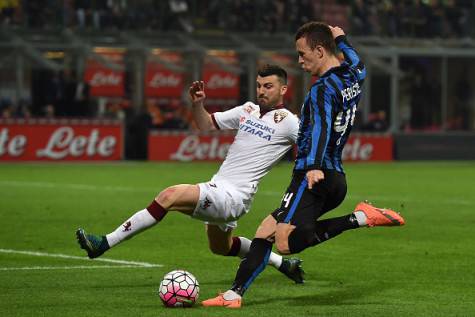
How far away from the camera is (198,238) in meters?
15.0

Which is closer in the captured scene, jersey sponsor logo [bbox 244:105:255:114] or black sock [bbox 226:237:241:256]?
jersey sponsor logo [bbox 244:105:255:114]

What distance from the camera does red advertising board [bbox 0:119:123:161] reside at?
3266 centimetres

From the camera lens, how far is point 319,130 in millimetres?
8781

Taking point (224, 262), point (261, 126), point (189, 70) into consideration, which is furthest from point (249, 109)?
point (189, 70)

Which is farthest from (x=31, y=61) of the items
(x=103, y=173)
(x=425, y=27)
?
(x=425, y=27)

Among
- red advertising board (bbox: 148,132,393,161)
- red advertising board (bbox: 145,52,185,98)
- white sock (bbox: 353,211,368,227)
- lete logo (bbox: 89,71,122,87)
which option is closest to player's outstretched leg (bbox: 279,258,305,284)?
white sock (bbox: 353,211,368,227)

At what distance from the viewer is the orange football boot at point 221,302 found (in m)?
9.04

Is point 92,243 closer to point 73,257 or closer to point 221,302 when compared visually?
point 221,302

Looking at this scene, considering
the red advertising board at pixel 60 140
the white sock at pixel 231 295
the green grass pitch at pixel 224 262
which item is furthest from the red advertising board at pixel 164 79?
the white sock at pixel 231 295

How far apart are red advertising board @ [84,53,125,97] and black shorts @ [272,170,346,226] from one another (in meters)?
28.5

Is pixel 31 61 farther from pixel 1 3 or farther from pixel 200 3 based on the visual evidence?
pixel 200 3

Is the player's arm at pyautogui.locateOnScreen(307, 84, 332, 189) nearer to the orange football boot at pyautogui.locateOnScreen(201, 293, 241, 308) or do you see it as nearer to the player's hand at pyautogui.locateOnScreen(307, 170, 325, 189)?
the player's hand at pyautogui.locateOnScreen(307, 170, 325, 189)

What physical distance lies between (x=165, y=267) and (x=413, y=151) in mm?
26973

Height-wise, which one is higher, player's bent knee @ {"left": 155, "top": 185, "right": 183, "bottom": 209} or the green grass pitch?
player's bent knee @ {"left": 155, "top": 185, "right": 183, "bottom": 209}
